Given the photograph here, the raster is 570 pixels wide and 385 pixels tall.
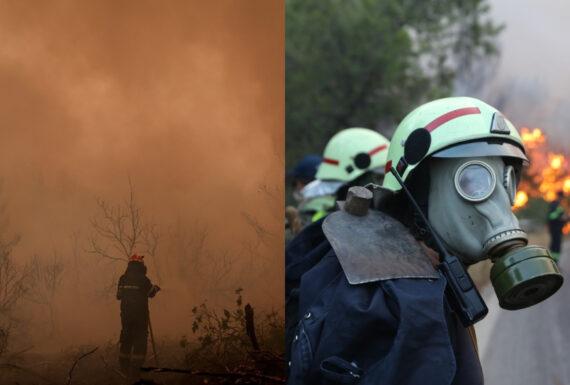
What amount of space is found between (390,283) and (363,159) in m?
3.23

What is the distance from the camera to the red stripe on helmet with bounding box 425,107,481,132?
2.19m

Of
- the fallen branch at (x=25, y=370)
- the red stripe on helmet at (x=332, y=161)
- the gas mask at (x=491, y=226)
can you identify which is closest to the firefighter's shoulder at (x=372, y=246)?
the gas mask at (x=491, y=226)

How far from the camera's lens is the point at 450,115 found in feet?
7.19

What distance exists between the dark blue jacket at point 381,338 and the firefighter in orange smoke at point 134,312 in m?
0.39

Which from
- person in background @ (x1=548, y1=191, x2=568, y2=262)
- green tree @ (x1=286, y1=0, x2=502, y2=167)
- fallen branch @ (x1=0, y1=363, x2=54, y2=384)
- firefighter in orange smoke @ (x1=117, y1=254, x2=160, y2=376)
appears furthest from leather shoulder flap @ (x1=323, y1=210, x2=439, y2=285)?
green tree @ (x1=286, y1=0, x2=502, y2=167)

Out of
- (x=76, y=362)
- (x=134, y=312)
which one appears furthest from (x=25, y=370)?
(x=134, y=312)

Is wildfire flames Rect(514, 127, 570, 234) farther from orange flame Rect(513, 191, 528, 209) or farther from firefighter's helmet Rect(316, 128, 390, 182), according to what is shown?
firefighter's helmet Rect(316, 128, 390, 182)

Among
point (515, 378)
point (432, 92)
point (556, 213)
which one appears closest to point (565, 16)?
point (432, 92)

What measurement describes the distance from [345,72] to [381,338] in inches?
520

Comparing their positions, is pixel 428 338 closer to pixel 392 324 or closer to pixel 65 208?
pixel 392 324

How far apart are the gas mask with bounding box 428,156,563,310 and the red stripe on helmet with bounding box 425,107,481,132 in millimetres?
101

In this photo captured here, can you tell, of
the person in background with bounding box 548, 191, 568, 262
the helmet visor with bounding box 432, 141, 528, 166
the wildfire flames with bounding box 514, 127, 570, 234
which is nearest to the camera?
the helmet visor with bounding box 432, 141, 528, 166

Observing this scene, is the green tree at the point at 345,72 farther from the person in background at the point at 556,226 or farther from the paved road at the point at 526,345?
the paved road at the point at 526,345

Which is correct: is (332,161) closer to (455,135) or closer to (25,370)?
(455,135)
